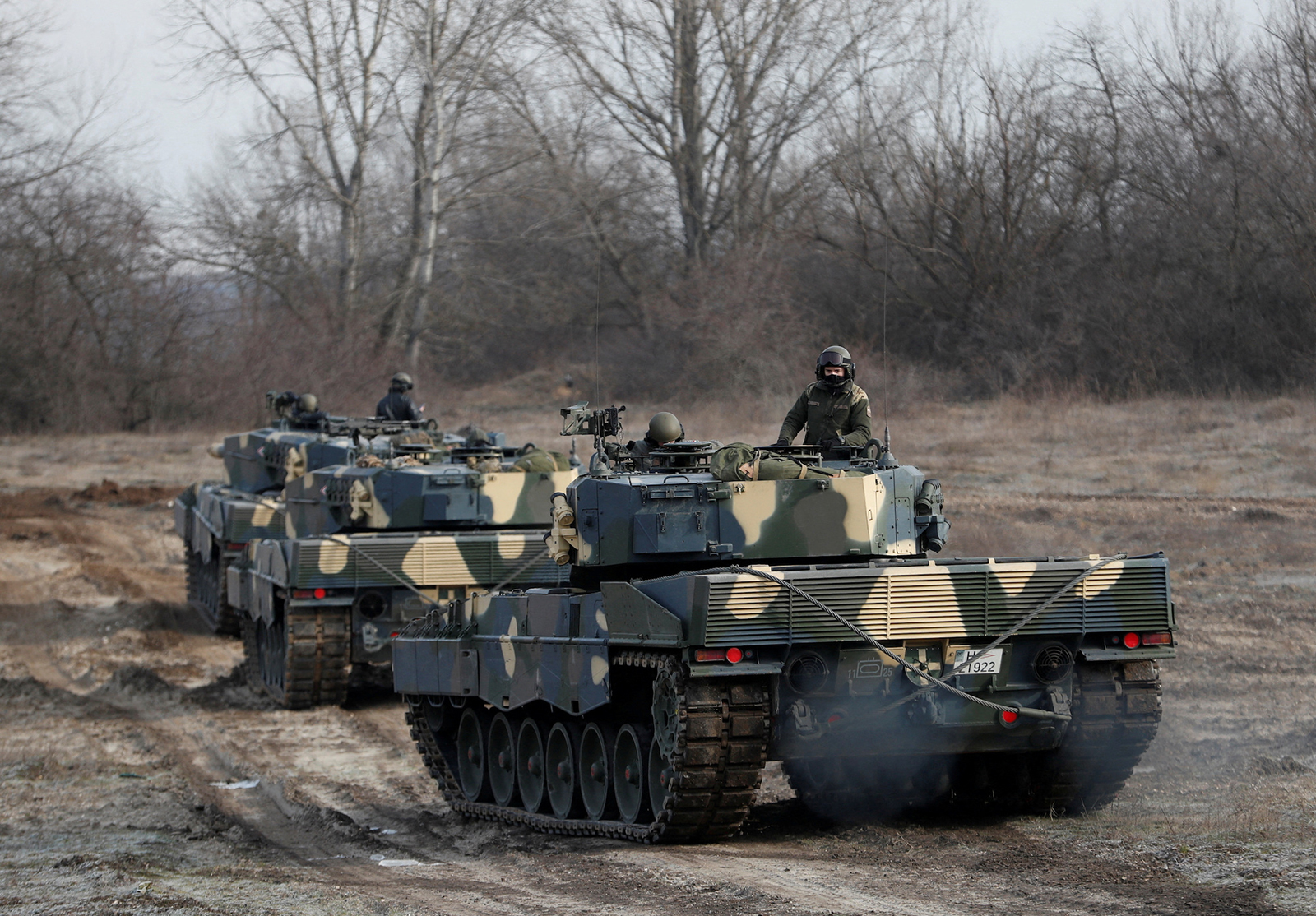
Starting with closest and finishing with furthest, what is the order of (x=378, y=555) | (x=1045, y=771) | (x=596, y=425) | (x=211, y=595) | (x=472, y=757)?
(x=1045, y=771)
(x=596, y=425)
(x=472, y=757)
(x=378, y=555)
(x=211, y=595)

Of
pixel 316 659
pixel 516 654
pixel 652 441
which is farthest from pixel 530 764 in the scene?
pixel 316 659

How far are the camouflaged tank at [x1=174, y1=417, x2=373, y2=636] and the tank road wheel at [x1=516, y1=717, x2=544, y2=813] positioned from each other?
23.9 feet

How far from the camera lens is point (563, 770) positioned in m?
9.98

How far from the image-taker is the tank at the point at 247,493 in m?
18.5

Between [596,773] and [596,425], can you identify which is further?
[596,425]

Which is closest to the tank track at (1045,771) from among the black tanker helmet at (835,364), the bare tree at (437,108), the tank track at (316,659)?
the black tanker helmet at (835,364)

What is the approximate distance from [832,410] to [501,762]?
3136 millimetres

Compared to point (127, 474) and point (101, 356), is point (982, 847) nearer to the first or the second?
point (127, 474)

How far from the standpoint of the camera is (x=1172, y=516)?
19859 mm

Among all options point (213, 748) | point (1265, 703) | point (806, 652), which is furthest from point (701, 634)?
point (213, 748)

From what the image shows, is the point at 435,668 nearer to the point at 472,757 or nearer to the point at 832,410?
the point at 472,757

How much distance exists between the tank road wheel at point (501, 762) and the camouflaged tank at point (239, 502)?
269 inches

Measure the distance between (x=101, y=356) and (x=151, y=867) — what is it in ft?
106

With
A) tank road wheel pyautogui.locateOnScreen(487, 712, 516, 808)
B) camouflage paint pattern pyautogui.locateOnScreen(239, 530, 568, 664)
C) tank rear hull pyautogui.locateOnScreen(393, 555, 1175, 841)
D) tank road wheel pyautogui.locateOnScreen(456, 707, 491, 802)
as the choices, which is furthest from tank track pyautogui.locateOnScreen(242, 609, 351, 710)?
tank rear hull pyautogui.locateOnScreen(393, 555, 1175, 841)
